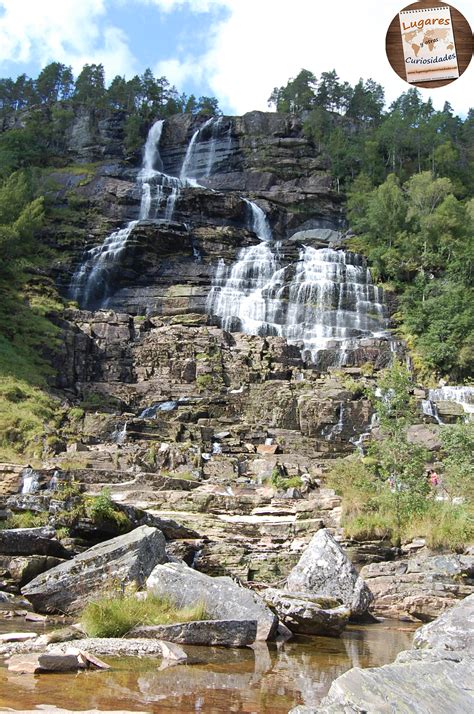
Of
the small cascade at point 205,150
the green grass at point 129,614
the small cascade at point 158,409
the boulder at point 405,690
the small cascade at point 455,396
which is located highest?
the small cascade at point 205,150

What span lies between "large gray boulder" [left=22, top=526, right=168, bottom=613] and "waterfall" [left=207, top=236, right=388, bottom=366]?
31.4 m

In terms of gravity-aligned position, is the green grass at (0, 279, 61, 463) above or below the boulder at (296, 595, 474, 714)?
above

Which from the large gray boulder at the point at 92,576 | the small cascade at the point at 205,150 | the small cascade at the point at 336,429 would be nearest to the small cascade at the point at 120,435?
the small cascade at the point at 336,429

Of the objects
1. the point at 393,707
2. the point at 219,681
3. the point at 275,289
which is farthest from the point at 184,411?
the point at 393,707

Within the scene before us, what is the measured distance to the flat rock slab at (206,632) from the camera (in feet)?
24.7

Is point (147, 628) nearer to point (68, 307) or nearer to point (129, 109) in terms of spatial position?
point (68, 307)

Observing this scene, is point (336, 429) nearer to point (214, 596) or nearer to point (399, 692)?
point (214, 596)

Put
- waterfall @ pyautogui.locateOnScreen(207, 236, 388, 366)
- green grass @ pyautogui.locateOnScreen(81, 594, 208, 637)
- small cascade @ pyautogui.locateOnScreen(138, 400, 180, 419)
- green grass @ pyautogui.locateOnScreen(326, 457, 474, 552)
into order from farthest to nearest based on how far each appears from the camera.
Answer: waterfall @ pyautogui.locateOnScreen(207, 236, 388, 366) → small cascade @ pyautogui.locateOnScreen(138, 400, 180, 419) → green grass @ pyautogui.locateOnScreen(326, 457, 474, 552) → green grass @ pyautogui.locateOnScreen(81, 594, 208, 637)

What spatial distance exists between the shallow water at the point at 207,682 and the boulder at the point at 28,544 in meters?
6.03

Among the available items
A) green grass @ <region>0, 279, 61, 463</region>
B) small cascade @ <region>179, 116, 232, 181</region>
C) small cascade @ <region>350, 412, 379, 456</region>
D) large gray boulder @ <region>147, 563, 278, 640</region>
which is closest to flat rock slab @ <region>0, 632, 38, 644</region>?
large gray boulder @ <region>147, 563, 278, 640</region>

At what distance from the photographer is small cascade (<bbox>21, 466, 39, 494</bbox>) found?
18936 mm

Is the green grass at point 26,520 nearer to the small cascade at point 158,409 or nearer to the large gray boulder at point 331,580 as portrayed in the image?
the large gray boulder at point 331,580

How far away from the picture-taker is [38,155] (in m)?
68.7

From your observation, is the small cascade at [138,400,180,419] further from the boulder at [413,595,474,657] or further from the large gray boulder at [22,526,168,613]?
the boulder at [413,595,474,657]
